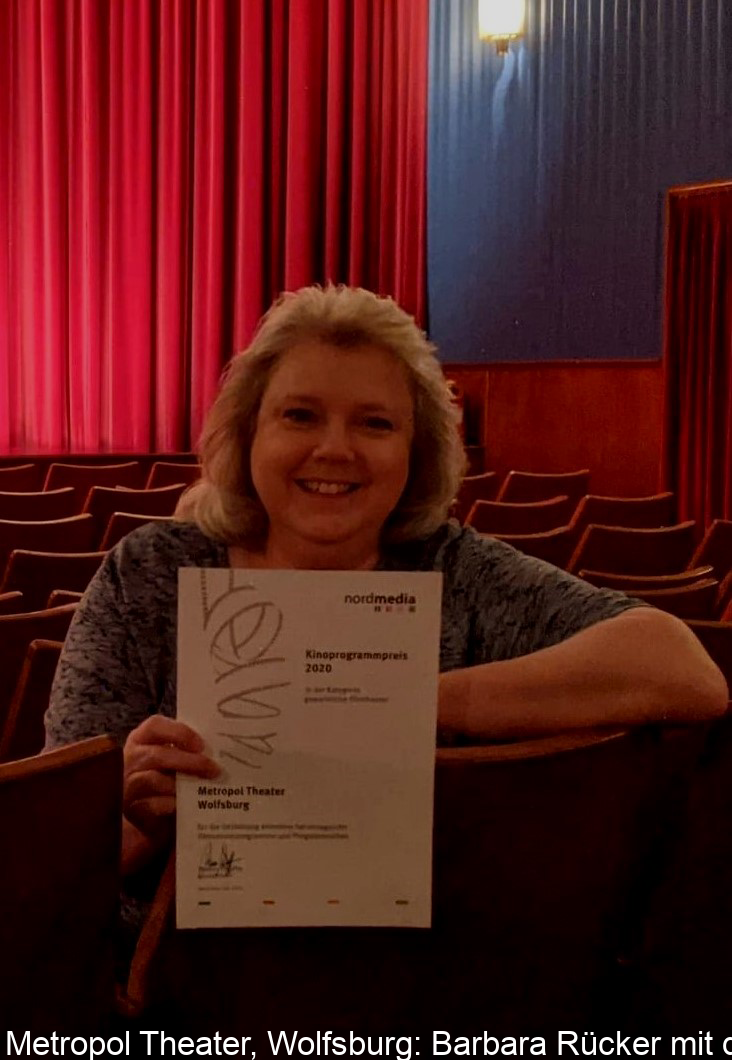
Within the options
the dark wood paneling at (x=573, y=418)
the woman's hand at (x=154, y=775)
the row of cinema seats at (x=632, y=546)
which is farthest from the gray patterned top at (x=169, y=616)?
the dark wood paneling at (x=573, y=418)

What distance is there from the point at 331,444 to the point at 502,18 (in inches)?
279

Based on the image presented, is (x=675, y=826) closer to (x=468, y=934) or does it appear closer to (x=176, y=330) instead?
(x=468, y=934)

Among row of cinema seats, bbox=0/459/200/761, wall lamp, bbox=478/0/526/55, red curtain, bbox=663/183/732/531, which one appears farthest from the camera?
wall lamp, bbox=478/0/526/55

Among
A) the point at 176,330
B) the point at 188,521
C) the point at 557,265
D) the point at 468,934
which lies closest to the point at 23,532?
the point at 188,521

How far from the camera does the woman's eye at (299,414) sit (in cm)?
158

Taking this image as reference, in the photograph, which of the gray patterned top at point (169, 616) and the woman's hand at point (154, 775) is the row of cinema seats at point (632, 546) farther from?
the woman's hand at point (154, 775)

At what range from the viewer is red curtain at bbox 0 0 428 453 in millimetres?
8953

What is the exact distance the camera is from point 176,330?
9.45 meters

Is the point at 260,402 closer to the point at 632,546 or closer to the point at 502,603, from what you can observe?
the point at 502,603

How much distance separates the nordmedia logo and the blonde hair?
61 cm

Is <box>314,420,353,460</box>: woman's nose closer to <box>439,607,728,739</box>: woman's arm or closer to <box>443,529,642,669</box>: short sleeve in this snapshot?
<box>443,529,642,669</box>: short sleeve

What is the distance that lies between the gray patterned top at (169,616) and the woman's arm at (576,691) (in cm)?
13

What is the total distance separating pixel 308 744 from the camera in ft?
3.40

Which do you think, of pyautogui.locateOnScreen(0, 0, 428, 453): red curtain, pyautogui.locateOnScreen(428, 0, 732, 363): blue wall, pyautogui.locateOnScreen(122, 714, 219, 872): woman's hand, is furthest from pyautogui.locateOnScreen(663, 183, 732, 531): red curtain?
pyautogui.locateOnScreen(122, 714, 219, 872): woman's hand
